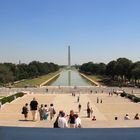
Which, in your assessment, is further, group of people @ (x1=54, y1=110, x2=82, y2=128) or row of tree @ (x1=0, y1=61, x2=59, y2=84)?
row of tree @ (x1=0, y1=61, x2=59, y2=84)

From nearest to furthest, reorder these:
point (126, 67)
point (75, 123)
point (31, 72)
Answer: point (75, 123) → point (126, 67) → point (31, 72)

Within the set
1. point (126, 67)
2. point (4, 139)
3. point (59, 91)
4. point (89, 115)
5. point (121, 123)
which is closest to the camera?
point (4, 139)

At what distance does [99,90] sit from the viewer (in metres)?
63.0

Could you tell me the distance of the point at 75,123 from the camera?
345 inches

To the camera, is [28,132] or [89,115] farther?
[89,115]

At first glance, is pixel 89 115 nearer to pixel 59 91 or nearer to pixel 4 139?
pixel 4 139

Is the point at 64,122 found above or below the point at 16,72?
below

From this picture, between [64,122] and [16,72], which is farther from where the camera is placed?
[16,72]

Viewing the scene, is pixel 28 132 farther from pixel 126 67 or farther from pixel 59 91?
pixel 126 67

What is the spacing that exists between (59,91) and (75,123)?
178ft

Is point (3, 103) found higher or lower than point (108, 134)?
lower

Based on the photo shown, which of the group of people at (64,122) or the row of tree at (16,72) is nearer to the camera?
the group of people at (64,122)

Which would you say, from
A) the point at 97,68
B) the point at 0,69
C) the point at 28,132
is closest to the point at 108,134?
the point at 28,132

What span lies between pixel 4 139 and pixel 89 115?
79.6ft
